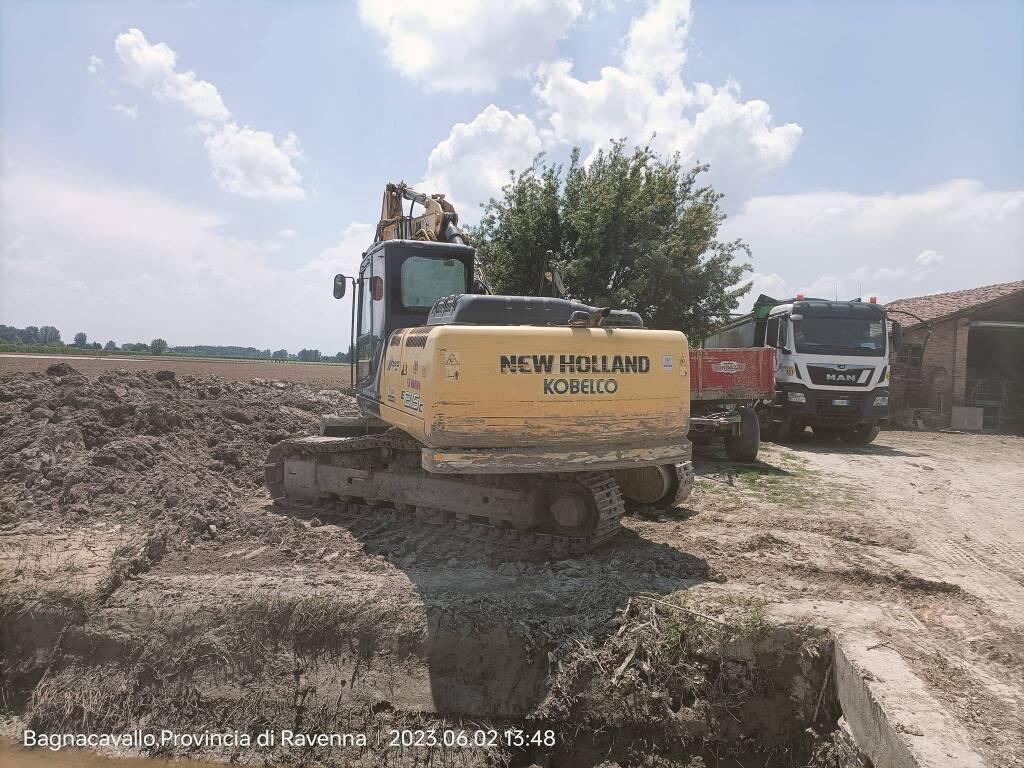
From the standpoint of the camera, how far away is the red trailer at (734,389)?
9.55 meters

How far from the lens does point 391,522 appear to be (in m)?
6.11

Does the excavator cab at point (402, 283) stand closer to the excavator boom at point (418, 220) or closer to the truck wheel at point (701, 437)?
the excavator boom at point (418, 220)

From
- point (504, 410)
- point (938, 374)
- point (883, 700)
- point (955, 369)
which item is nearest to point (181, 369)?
point (938, 374)

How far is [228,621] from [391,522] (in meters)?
1.96

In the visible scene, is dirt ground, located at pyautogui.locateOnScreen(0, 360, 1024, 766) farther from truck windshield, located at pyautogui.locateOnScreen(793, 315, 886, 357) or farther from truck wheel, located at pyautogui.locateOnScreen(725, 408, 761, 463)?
truck windshield, located at pyautogui.locateOnScreen(793, 315, 886, 357)

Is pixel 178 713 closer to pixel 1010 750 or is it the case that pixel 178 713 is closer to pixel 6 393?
pixel 1010 750

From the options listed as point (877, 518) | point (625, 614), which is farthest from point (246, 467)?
point (877, 518)

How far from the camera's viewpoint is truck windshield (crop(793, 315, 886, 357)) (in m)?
12.3

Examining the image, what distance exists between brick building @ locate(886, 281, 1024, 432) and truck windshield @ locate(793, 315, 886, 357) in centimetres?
592

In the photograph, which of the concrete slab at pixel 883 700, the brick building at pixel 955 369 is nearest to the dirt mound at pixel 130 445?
the concrete slab at pixel 883 700

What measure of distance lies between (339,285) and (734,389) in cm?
621

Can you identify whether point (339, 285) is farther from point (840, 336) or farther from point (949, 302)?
point (949, 302)

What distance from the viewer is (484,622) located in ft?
13.7

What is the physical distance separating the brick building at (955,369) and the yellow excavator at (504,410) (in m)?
15.6
